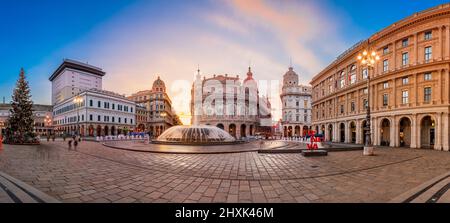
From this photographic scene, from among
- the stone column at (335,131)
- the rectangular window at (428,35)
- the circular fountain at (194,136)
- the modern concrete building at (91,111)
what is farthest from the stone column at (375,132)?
the modern concrete building at (91,111)

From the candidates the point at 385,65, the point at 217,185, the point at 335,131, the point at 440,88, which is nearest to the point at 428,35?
the point at 385,65

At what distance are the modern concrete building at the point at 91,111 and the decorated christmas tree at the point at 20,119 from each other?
47.2 ft

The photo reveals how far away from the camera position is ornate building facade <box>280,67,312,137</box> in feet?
208

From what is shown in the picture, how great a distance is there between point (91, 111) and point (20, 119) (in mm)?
28608

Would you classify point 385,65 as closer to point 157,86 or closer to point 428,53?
point 428,53

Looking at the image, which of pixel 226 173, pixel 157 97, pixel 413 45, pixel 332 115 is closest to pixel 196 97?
pixel 157 97

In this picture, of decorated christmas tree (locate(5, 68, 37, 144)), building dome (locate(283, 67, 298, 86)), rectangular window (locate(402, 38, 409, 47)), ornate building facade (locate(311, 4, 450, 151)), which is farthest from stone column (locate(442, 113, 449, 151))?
building dome (locate(283, 67, 298, 86))

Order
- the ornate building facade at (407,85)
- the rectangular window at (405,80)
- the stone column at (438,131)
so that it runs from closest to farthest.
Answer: the stone column at (438,131) → the ornate building facade at (407,85) → the rectangular window at (405,80)

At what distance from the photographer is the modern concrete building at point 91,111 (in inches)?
1843

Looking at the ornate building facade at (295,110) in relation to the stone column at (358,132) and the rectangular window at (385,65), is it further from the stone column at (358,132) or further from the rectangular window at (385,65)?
the rectangular window at (385,65)

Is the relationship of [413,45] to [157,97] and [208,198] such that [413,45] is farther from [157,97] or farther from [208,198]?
[157,97]

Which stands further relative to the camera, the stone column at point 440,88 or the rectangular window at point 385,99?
the rectangular window at point 385,99

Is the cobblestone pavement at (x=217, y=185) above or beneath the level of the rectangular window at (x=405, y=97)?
beneath
